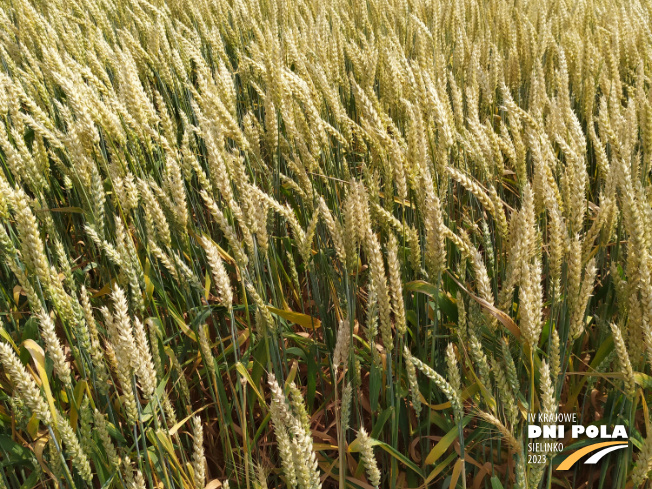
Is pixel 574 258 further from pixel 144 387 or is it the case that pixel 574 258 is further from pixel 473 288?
pixel 144 387

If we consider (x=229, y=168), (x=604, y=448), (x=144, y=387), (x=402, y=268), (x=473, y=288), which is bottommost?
(x=604, y=448)

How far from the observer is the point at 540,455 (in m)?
0.86

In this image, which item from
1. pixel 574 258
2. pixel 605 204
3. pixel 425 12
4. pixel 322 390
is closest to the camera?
pixel 574 258

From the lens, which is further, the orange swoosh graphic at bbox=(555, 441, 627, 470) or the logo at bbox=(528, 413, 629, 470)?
the orange swoosh graphic at bbox=(555, 441, 627, 470)

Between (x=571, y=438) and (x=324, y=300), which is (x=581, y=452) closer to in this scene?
(x=571, y=438)

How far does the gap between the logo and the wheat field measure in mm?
19

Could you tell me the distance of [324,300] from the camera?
4.84ft

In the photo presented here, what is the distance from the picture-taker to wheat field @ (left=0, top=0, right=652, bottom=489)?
3.07 feet

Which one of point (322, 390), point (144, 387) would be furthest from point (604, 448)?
point (144, 387)

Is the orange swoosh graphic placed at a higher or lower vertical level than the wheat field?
lower

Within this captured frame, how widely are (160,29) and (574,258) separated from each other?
1630 mm

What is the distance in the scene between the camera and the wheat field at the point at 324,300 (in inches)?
36.8

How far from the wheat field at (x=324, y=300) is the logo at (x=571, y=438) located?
2cm

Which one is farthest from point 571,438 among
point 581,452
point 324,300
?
point 324,300
